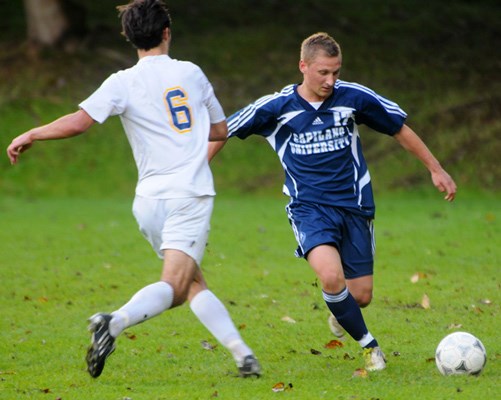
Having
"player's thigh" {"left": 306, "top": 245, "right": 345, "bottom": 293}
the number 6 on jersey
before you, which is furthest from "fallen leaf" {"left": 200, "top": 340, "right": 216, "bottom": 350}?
the number 6 on jersey

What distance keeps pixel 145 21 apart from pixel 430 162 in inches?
85.8

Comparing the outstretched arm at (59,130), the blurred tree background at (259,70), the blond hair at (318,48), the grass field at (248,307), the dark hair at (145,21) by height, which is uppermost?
the dark hair at (145,21)

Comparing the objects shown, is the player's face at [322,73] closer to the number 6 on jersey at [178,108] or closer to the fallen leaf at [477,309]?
the number 6 on jersey at [178,108]

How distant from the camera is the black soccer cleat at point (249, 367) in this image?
19.9ft

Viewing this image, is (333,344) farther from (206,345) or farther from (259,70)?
(259,70)

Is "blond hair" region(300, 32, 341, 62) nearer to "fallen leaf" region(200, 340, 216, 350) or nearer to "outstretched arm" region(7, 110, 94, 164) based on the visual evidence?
"outstretched arm" region(7, 110, 94, 164)

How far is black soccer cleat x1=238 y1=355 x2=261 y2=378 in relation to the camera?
6066 mm

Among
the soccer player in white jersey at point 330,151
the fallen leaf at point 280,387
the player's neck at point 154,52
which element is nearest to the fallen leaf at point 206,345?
the soccer player in white jersey at point 330,151

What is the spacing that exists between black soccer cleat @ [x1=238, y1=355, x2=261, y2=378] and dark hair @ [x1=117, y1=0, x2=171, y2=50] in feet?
6.30

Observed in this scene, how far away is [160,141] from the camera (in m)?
5.79

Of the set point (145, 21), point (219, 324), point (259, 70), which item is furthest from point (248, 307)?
point (259, 70)

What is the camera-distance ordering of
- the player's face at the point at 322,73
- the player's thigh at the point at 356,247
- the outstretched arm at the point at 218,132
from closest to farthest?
the outstretched arm at the point at 218,132 < the player's face at the point at 322,73 < the player's thigh at the point at 356,247

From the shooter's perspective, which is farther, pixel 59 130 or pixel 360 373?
pixel 360 373

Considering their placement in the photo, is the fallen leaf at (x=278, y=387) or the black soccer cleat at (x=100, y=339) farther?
the fallen leaf at (x=278, y=387)
